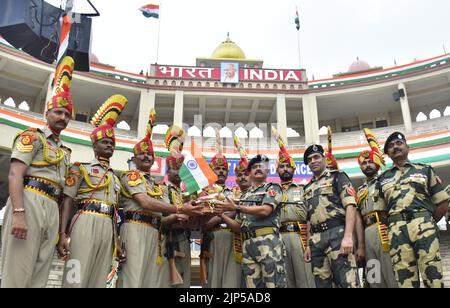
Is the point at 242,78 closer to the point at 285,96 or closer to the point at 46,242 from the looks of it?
the point at 285,96

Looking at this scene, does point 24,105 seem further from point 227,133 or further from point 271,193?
point 271,193

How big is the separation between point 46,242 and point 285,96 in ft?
55.2

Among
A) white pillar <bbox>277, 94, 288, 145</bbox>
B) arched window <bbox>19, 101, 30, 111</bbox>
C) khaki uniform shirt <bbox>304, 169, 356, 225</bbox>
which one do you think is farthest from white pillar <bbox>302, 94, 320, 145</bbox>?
khaki uniform shirt <bbox>304, 169, 356, 225</bbox>

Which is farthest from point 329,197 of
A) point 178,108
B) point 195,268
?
point 178,108

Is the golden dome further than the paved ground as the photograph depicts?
Yes

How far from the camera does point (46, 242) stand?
293 centimetres

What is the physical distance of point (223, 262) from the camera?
4.10 meters

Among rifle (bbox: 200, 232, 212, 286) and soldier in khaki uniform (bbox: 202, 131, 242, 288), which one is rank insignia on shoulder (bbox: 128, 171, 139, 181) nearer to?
soldier in khaki uniform (bbox: 202, 131, 242, 288)

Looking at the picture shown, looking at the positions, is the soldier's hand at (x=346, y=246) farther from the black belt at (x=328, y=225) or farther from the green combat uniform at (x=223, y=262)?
the green combat uniform at (x=223, y=262)

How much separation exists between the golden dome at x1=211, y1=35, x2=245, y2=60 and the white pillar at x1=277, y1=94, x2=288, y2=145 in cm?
497

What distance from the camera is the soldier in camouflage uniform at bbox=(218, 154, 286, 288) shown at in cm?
330

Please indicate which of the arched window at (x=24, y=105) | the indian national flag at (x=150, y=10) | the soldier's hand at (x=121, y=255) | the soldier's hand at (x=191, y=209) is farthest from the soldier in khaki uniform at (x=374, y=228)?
the arched window at (x=24, y=105)

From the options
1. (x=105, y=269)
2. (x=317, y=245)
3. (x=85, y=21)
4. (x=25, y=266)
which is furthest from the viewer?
(x=85, y=21)
